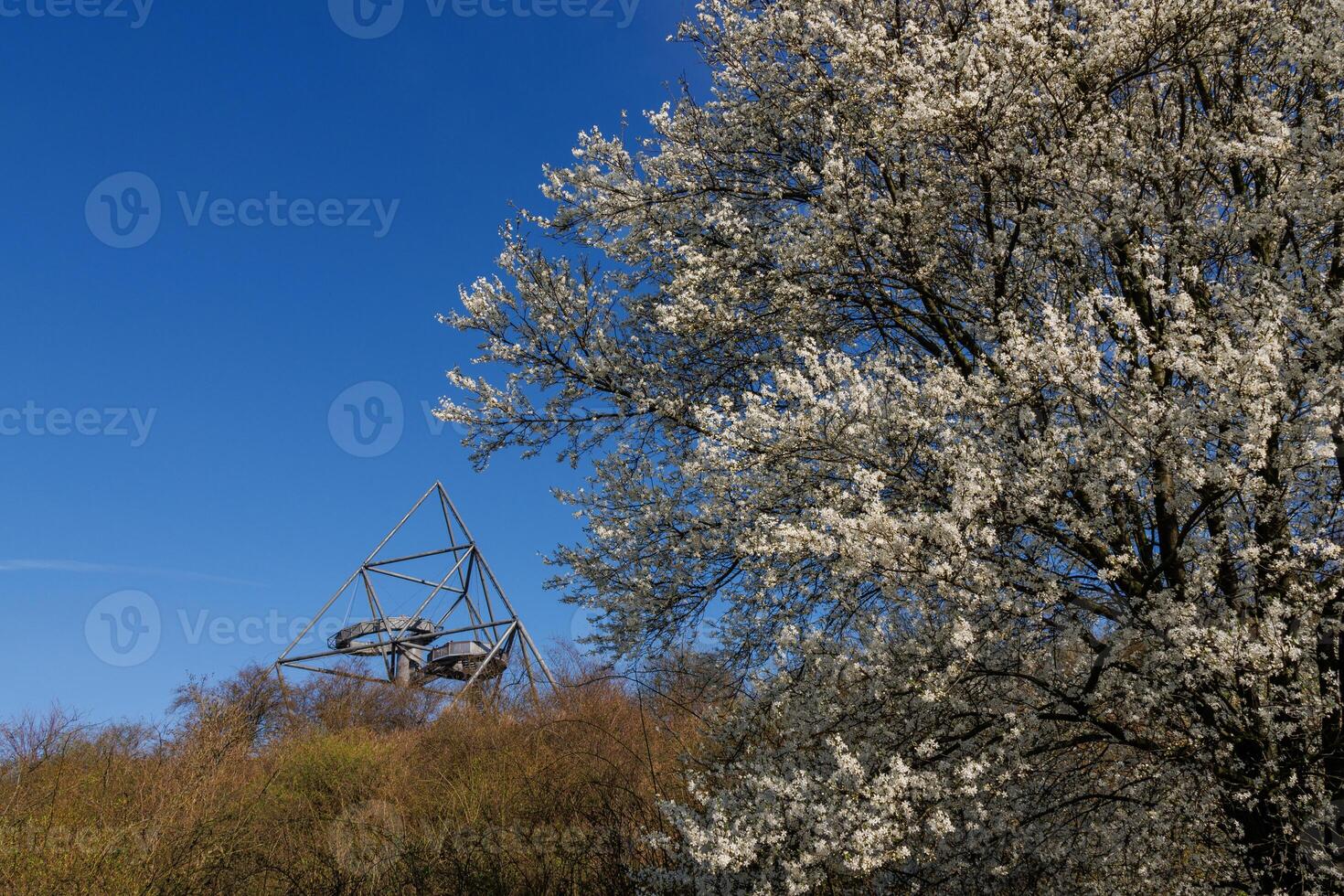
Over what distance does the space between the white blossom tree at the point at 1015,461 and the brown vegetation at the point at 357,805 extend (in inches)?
64.1

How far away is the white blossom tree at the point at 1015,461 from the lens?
209 inches

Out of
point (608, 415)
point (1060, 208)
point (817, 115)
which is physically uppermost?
point (817, 115)

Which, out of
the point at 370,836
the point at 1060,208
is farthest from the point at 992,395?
the point at 370,836

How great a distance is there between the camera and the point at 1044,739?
6484 millimetres

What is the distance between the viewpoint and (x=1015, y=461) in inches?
230

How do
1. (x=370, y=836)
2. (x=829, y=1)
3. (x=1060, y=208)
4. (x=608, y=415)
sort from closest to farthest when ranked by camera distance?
(x=1060, y=208), (x=829, y=1), (x=608, y=415), (x=370, y=836)

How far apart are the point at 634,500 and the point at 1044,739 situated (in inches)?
172

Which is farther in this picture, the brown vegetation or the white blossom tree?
the brown vegetation

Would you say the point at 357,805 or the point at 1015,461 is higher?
the point at 357,805

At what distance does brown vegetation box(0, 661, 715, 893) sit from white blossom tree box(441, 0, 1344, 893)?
5.34 ft

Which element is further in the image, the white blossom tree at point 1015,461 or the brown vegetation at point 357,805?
the brown vegetation at point 357,805

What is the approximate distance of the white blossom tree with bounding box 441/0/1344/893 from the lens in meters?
5.32

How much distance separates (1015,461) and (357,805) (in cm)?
1315

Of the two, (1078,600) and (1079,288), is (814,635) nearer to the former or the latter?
(1078,600)
